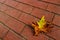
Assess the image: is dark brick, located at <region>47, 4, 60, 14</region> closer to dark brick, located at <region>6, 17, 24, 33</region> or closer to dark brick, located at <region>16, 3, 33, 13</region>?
dark brick, located at <region>16, 3, 33, 13</region>

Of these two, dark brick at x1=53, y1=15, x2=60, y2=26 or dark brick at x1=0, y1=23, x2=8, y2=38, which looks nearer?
dark brick at x1=53, y1=15, x2=60, y2=26

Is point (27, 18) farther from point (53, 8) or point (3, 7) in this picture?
point (3, 7)

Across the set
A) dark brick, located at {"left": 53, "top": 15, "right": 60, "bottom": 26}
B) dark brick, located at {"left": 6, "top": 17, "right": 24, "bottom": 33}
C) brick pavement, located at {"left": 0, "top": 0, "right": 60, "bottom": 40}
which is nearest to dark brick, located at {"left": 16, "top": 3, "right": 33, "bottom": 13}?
brick pavement, located at {"left": 0, "top": 0, "right": 60, "bottom": 40}

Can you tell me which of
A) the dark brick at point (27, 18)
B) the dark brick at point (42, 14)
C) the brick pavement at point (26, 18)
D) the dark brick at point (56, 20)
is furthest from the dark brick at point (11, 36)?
the dark brick at point (56, 20)

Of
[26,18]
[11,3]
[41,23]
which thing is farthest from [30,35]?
[11,3]

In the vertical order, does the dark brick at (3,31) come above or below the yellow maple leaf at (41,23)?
below

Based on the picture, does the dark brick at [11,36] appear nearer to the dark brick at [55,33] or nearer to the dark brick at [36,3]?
the dark brick at [55,33]

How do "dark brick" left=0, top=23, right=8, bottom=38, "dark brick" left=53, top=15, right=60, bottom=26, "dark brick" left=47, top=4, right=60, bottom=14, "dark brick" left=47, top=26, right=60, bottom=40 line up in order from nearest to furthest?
1. "dark brick" left=47, top=26, right=60, bottom=40
2. "dark brick" left=53, top=15, right=60, bottom=26
3. "dark brick" left=47, top=4, right=60, bottom=14
4. "dark brick" left=0, top=23, right=8, bottom=38

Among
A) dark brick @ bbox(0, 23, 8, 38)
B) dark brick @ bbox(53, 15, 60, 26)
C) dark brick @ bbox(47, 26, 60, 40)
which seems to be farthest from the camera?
dark brick @ bbox(0, 23, 8, 38)
